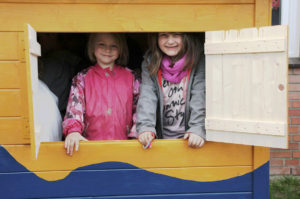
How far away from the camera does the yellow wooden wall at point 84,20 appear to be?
240cm

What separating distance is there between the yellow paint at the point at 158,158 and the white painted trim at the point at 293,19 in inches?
85.2

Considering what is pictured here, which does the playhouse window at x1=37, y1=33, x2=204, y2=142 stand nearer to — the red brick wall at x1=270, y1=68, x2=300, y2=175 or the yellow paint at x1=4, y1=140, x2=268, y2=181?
the yellow paint at x1=4, y1=140, x2=268, y2=181

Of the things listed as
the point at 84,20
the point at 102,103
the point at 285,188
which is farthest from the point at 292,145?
the point at 84,20

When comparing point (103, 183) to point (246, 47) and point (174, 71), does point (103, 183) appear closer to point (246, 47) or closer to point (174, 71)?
point (174, 71)

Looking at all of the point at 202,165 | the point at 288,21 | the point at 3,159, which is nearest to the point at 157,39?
the point at 202,165

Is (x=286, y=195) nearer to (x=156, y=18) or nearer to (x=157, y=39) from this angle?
(x=157, y=39)

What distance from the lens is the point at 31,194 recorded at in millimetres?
2535

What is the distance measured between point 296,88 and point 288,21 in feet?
2.86

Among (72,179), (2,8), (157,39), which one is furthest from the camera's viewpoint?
(157,39)

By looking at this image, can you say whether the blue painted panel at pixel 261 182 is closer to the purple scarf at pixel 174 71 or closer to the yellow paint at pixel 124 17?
the purple scarf at pixel 174 71

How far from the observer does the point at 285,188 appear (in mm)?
4211

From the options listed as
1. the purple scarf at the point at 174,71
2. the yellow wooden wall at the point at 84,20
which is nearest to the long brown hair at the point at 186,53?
the purple scarf at the point at 174,71

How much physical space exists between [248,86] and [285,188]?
249cm

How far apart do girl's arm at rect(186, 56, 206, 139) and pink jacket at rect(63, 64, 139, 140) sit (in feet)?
1.92
